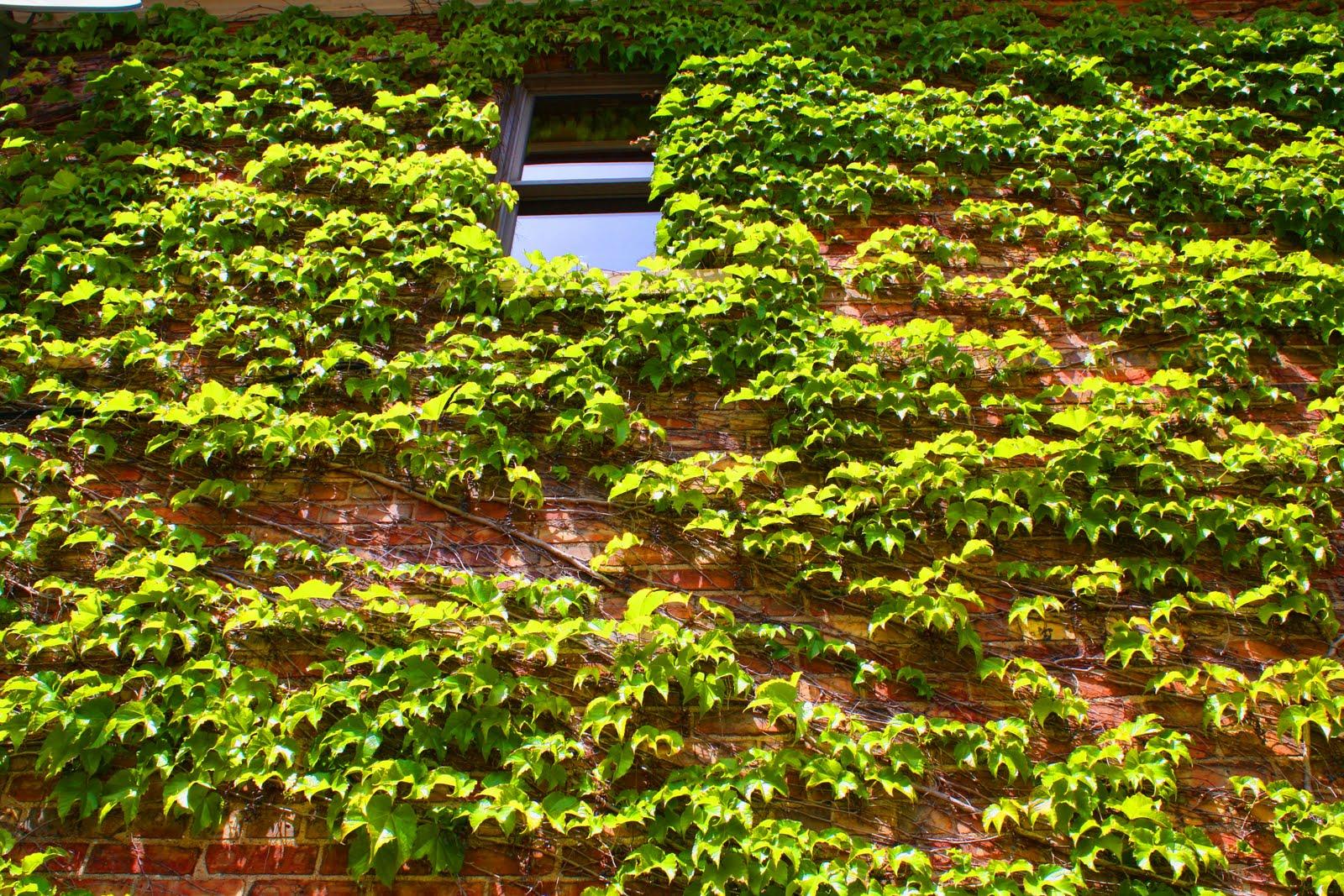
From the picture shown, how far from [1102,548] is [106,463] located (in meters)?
3.30

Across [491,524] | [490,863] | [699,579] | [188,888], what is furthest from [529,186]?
[188,888]

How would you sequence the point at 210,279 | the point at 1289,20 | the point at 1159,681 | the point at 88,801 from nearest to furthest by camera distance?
the point at 88,801, the point at 1159,681, the point at 210,279, the point at 1289,20

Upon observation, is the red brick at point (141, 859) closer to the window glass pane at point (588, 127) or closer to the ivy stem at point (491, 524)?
the ivy stem at point (491, 524)

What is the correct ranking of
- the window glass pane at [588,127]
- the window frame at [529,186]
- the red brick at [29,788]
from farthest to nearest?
the window glass pane at [588,127] < the window frame at [529,186] < the red brick at [29,788]

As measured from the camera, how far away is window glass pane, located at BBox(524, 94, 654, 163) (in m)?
4.54

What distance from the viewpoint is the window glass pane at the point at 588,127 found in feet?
14.9

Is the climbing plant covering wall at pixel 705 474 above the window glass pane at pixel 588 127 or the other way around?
the other way around

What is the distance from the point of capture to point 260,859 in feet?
7.92

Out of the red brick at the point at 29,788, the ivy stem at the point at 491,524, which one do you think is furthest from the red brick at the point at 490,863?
the red brick at the point at 29,788

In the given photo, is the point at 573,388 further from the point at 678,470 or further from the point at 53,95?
the point at 53,95

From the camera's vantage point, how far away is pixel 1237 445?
3.09 metres

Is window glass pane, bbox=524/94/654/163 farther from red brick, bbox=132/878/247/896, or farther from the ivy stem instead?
red brick, bbox=132/878/247/896

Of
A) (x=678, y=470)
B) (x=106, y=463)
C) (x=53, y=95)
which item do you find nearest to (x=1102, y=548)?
(x=678, y=470)

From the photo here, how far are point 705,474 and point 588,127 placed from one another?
2400 millimetres
